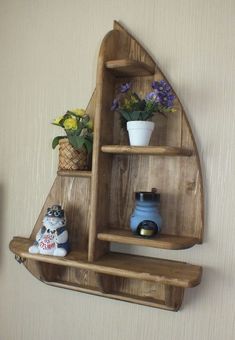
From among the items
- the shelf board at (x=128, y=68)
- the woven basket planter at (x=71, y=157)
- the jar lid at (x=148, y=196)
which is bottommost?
the jar lid at (x=148, y=196)

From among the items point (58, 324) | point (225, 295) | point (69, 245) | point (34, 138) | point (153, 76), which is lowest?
point (58, 324)

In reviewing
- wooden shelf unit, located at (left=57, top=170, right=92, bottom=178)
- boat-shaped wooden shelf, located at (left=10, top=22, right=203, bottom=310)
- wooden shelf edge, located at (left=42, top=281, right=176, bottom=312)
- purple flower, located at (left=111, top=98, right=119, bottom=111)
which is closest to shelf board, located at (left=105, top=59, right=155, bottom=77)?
boat-shaped wooden shelf, located at (left=10, top=22, right=203, bottom=310)

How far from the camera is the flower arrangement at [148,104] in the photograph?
3.35 feet

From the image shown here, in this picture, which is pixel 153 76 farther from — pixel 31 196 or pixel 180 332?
pixel 180 332

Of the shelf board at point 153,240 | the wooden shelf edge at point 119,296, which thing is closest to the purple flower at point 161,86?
the shelf board at point 153,240

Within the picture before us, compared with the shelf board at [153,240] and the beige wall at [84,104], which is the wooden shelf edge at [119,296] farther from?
the shelf board at [153,240]

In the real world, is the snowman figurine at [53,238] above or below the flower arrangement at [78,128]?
below

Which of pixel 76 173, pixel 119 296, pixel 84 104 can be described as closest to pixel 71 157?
pixel 76 173

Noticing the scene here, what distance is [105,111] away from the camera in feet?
3.65

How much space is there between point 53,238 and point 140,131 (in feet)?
1.55

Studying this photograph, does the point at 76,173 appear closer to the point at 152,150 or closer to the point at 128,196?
the point at 128,196

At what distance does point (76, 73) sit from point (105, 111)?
0.90ft

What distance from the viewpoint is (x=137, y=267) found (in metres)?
A: 1.05

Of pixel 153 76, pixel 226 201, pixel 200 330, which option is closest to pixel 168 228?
pixel 226 201
